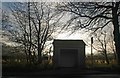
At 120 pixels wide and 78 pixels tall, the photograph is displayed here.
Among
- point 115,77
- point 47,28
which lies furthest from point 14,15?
point 115,77

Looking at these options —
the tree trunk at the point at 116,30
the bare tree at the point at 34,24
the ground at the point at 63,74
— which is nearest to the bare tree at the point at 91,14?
the tree trunk at the point at 116,30

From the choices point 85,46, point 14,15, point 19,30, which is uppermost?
point 14,15

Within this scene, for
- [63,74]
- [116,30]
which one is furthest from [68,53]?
[116,30]

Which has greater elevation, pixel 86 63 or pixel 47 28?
pixel 47 28

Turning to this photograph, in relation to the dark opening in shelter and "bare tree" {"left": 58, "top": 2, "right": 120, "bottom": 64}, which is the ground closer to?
the dark opening in shelter

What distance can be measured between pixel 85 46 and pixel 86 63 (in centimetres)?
138

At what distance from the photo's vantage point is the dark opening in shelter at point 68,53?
10578 mm

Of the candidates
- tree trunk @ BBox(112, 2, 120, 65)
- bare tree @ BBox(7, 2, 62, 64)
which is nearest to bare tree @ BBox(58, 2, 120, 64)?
tree trunk @ BBox(112, 2, 120, 65)

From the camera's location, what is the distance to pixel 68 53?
1172cm

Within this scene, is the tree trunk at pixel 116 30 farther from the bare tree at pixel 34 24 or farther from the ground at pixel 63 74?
the bare tree at pixel 34 24

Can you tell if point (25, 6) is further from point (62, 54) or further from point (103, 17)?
point (103, 17)

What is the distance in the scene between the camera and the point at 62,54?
11516mm

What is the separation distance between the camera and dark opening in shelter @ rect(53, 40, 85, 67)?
34.7ft

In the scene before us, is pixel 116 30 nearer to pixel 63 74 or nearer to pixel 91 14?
pixel 91 14
